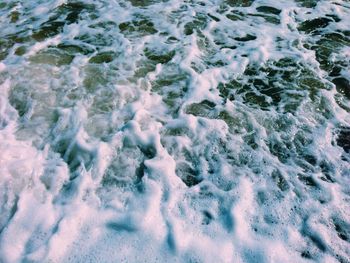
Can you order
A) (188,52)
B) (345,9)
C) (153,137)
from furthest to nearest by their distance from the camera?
(345,9), (188,52), (153,137)

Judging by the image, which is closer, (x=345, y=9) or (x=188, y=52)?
(x=188, y=52)

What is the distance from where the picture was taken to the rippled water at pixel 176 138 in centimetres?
349

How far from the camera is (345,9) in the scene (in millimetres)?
7496

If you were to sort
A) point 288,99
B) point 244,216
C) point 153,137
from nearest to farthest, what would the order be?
point 244,216, point 153,137, point 288,99

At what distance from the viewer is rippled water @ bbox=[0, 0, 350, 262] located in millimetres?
3490

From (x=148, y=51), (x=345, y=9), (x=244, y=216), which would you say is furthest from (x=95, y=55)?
(x=345, y=9)

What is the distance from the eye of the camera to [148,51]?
247 inches

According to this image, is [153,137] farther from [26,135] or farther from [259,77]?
[259,77]

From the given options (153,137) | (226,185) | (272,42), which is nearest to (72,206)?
(153,137)

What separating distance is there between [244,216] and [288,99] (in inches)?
87.5

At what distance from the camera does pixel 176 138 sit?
15.0 ft

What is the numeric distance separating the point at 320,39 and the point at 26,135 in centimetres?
529

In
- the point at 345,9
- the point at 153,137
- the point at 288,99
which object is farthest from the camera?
the point at 345,9

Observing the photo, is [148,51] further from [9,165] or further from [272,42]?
[9,165]
